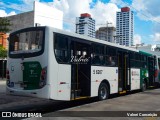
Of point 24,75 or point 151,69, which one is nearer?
point 24,75

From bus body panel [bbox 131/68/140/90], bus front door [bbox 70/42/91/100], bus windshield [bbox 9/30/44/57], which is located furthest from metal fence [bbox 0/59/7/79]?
bus front door [bbox 70/42/91/100]

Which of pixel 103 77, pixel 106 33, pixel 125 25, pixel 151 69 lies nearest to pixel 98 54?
pixel 103 77

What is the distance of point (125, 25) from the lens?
4909 cm

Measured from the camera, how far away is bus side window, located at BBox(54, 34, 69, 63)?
426 inches

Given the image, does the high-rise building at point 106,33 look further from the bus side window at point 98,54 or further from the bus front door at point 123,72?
the bus side window at point 98,54

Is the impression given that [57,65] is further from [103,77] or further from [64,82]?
[103,77]

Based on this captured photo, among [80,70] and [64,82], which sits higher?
[80,70]

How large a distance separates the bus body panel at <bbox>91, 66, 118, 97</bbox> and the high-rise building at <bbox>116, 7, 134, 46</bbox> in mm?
27605

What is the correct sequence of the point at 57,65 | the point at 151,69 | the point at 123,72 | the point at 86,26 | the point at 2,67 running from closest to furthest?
the point at 57,65, the point at 123,72, the point at 151,69, the point at 2,67, the point at 86,26

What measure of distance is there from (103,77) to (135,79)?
4876 mm

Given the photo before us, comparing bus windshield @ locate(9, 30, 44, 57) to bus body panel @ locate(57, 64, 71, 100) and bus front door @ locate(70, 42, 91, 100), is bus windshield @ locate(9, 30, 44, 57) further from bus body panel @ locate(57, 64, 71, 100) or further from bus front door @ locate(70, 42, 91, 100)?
bus front door @ locate(70, 42, 91, 100)

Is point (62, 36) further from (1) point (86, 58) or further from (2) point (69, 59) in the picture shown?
(1) point (86, 58)

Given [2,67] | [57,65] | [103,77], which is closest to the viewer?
[57,65]

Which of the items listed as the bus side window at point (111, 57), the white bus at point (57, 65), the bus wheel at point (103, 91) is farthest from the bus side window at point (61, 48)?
the bus side window at point (111, 57)
